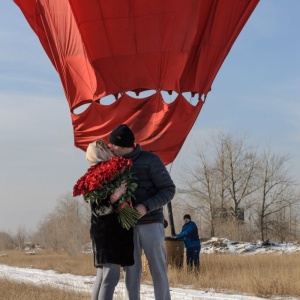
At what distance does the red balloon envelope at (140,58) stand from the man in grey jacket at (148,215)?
5.02 metres

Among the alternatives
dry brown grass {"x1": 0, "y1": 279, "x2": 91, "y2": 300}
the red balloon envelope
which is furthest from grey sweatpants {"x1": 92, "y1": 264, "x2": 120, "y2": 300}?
the red balloon envelope

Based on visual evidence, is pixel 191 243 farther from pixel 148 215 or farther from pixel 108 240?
pixel 108 240

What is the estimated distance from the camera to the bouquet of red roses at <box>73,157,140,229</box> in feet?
14.6

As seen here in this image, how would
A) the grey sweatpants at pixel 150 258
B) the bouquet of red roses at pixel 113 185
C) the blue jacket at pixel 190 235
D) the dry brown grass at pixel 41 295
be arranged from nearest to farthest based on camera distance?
1. the bouquet of red roses at pixel 113 185
2. the grey sweatpants at pixel 150 258
3. the dry brown grass at pixel 41 295
4. the blue jacket at pixel 190 235

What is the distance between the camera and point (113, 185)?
4.48 meters

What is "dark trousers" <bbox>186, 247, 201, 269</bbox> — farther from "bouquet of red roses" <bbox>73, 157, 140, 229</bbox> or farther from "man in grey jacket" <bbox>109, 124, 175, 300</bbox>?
"bouquet of red roses" <bbox>73, 157, 140, 229</bbox>

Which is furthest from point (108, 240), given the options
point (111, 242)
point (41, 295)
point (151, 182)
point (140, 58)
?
point (140, 58)

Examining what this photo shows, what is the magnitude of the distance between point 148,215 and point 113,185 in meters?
0.43

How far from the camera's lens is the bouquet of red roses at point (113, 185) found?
175 inches

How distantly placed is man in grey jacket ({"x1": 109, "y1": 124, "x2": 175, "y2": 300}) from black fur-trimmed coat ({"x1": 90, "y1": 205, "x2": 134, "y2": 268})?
0.17m

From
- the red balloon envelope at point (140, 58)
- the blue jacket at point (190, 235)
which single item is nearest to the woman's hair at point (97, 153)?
the red balloon envelope at point (140, 58)

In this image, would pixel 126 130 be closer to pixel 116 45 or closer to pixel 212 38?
pixel 116 45

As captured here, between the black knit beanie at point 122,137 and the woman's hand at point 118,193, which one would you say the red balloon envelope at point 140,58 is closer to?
the black knit beanie at point 122,137

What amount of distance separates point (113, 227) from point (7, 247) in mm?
50425
